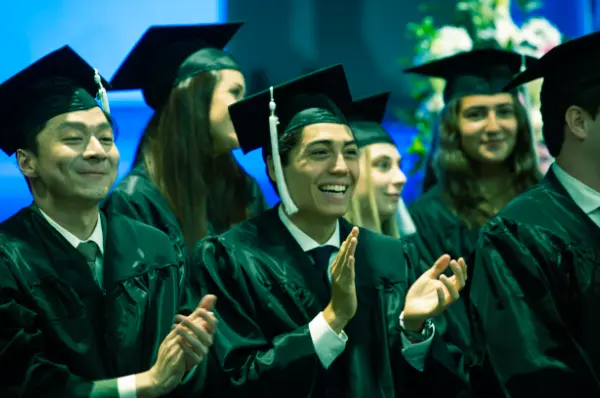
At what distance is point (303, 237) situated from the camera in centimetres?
313

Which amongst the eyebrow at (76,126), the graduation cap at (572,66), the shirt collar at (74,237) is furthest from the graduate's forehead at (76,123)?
the graduation cap at (572,66)

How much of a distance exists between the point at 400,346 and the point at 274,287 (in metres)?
0.41

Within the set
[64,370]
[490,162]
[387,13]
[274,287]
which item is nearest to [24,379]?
[64,370]

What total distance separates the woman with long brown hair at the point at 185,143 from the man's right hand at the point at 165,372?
1.03 metres

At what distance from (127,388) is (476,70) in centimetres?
243

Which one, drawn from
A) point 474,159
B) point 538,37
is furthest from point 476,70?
point 538,37

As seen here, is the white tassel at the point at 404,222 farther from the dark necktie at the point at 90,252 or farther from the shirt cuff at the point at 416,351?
the dark necktie at the point at 90,252

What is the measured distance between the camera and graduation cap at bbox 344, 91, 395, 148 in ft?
13.8

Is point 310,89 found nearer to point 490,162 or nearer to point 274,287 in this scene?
point 274,287

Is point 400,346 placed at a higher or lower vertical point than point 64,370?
lower

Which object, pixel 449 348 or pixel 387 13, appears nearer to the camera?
pixel 449 348

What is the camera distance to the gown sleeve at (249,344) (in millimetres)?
2875

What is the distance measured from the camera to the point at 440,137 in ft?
14.9

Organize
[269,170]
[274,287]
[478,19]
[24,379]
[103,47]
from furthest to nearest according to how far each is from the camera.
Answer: [478,19] → [103,47] → [269,170] → [274,287] → [24,379]
